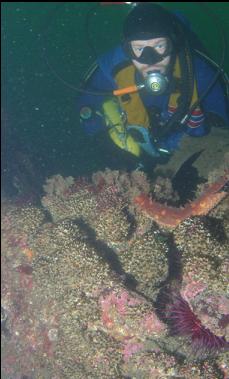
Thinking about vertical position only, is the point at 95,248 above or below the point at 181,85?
below

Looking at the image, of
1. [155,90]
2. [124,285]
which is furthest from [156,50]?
[124,285]

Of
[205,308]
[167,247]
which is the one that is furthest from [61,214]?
[205,308]

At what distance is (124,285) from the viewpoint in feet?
13.0

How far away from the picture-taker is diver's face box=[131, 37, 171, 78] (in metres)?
5.33

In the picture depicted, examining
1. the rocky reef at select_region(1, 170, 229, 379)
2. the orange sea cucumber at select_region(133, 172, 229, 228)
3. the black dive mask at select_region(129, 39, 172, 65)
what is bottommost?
the rocky reef at select_region(1, 170, 229, 379)

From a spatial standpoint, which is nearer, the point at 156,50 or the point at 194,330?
the point at 194,330

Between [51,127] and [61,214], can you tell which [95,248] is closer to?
[61,214]

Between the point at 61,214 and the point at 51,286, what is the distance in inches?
42.4

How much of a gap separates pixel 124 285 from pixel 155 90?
3068 millimetres

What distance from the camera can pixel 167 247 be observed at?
3.85 metres

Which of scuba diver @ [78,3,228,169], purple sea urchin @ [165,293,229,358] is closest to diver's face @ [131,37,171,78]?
scuba diver @ [78,3,228,169]

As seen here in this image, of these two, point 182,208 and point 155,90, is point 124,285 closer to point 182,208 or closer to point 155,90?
point 182,208

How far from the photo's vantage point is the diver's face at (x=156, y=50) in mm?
5328

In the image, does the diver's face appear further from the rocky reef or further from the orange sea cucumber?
the orange sea cucumber
